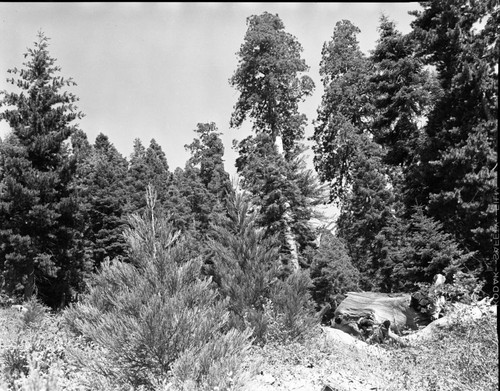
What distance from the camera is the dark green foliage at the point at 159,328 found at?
20.5 feet

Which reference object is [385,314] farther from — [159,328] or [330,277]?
[159,328]

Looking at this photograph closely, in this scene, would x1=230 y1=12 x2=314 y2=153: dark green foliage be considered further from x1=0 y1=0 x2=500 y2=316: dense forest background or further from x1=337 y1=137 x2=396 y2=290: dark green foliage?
x1=337 y1=137 x2=396 y2=290: dark green foliage

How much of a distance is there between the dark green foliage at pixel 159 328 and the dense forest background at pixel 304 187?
0.09 m

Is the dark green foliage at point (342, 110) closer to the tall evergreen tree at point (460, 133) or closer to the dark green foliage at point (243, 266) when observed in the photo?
the tall evergreen tree at point (460, 133)

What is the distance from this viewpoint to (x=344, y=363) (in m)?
9.39

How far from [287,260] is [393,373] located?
45.3 ft

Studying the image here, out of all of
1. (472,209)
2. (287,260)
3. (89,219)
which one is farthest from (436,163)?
(89,219)

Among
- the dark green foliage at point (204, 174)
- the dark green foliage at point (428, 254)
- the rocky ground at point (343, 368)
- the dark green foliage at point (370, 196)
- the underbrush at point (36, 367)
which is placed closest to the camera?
the underbrush at point (36, 367)

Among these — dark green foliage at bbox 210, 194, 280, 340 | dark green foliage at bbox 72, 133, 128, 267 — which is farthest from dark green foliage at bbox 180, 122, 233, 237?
dark green foliage at bbox 210, 194, 280, 340

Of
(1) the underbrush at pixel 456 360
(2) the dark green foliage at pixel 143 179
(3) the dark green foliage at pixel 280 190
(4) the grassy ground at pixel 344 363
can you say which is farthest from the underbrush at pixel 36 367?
(2) the dark green foliage at pixel 143 179

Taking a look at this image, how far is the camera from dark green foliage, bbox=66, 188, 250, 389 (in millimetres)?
6258

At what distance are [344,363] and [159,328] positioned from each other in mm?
4793

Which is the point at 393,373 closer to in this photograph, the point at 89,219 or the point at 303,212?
the point at 303,212

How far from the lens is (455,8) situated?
14.4 m
